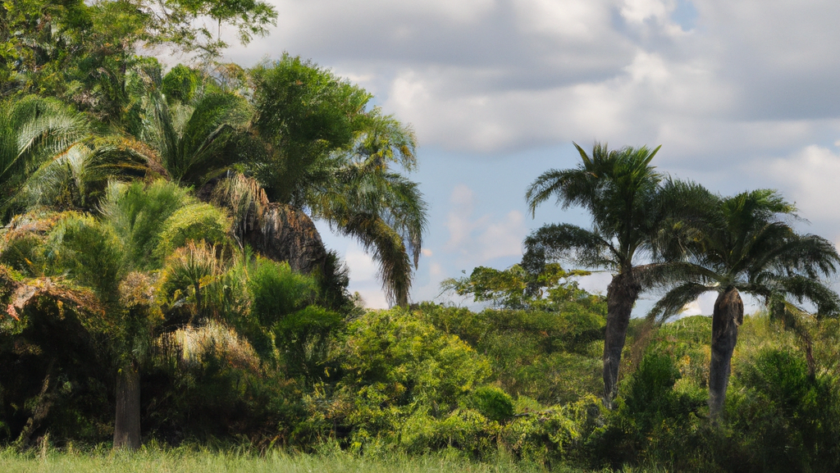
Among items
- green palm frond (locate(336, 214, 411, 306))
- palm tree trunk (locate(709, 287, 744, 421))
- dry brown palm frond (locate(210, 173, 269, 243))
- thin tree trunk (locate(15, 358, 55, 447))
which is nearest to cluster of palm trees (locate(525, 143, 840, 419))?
palm tree trunk (locate(709, 287, 744, 421))

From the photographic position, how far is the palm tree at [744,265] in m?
19.2

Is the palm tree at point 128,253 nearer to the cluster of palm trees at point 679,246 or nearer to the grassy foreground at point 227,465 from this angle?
the grassy foreground at point 227,465

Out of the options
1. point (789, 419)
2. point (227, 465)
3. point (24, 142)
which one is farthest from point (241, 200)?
point (789, 419)

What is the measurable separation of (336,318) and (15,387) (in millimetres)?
6352

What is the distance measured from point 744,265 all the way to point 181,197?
1389cm

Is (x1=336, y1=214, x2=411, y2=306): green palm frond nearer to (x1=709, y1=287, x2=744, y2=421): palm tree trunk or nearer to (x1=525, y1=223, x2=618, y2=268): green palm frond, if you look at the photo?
(x1=525, y1=223, x2=618, y2=268): green palm frond

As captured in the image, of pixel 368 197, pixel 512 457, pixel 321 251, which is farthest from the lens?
pixel 368 197

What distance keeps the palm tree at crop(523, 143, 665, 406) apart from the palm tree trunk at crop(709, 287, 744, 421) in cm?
215

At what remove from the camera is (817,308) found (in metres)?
19.2

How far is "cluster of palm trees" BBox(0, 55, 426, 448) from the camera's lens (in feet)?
42.3

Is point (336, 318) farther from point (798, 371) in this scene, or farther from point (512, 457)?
point (798, 371)

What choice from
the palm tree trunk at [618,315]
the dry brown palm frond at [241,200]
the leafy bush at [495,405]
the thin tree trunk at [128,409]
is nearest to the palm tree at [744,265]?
the palm tree trunk at [618,315]

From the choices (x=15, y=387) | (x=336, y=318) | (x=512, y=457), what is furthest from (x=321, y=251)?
(x=512, y=457)

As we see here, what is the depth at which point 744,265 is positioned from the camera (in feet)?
65.5
